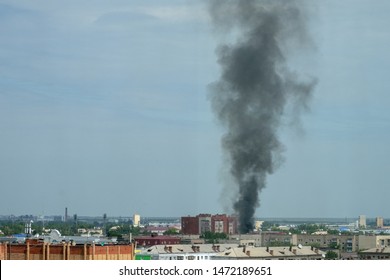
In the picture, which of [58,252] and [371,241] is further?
[371,241]

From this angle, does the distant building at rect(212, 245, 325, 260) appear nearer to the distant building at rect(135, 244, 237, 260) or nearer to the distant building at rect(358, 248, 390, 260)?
the distant building at rect(135, 244, 237, 260)

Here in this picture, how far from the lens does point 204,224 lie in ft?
403

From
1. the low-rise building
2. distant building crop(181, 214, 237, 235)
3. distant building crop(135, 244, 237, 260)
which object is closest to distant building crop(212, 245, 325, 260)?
distant building crop(135, 244, 237, 260)

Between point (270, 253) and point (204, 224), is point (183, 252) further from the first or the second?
point (204, 224)

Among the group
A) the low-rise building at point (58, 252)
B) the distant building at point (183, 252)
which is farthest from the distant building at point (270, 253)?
the low-rise building at point (58, 252)

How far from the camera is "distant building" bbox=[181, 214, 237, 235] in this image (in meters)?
114

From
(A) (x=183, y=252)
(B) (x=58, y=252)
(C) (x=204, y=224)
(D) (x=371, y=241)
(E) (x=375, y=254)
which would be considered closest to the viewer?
(B) (x=58, y=252)

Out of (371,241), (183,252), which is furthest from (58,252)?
(371,241)

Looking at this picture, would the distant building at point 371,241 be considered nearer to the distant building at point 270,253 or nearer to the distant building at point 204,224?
the distant building at point 270,253

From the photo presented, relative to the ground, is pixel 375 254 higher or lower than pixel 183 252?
lower

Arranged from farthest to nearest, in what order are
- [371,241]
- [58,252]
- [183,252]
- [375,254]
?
[371,241] → [375,254] → [183,252] → [58,252]

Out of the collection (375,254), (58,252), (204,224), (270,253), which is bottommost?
(375,254)

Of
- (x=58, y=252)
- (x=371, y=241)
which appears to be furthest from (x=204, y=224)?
(x=58, y=252)
